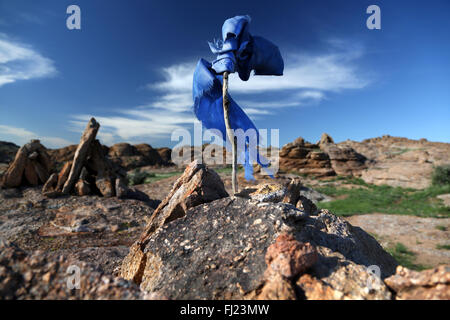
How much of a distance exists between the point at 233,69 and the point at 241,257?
2917 mm

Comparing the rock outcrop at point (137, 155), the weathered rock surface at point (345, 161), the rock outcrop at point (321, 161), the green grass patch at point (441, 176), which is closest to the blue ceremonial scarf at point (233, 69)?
the green grass patch at point (441, 176)

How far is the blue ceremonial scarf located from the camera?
3.98 meters

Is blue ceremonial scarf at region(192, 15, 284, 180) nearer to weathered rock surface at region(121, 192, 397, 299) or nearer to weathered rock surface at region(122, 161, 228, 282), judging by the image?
weathered rock surface at region(122, 161, 228, 282)

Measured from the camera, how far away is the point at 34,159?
11.1 meters

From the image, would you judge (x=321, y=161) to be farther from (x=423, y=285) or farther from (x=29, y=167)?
(x=423, y=285)

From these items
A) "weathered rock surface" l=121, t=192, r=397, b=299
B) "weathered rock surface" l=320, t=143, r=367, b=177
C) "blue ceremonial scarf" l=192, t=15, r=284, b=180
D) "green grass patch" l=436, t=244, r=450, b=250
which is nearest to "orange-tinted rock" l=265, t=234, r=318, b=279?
"weathered rock surface" l=121, t=192, r=397, b=299

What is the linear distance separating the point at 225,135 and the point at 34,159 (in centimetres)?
1088

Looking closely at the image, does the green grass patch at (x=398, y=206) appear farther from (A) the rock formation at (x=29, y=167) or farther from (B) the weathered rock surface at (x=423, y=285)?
(A) the rock formation at (x=29, y=167)

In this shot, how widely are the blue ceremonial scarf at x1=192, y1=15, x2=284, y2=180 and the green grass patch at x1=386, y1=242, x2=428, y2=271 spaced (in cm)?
559

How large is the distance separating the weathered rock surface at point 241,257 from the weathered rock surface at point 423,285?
11 centimetres

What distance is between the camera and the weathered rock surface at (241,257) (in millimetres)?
1811
